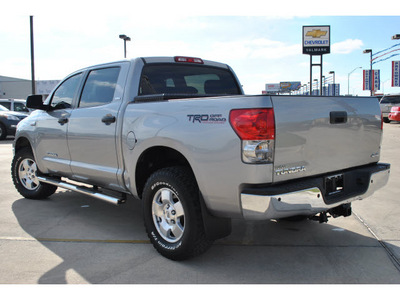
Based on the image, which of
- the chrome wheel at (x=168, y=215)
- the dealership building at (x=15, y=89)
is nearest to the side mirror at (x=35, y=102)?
the chrome wheel at (x=168, y=215)

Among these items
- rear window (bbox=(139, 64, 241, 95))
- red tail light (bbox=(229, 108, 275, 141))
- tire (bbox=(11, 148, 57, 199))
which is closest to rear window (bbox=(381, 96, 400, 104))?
rear window (bbox=(139, 64, 241, 95))

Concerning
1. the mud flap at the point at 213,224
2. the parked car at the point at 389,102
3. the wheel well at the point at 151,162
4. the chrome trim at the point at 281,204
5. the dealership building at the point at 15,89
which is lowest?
the mud flap at the point at 213,224

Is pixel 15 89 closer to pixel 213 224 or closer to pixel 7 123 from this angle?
pixel 7 123

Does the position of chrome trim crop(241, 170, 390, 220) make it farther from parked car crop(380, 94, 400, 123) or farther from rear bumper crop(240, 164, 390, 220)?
parked car crop(380, 94, 400, 123)

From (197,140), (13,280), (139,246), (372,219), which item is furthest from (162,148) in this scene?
(372,219)

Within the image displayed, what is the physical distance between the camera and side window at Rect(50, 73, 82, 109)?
482 cm

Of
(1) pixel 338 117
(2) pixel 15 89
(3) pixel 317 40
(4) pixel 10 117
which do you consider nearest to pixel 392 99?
(3) pixel 317 40

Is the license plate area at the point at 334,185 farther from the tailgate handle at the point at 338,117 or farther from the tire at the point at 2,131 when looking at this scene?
the tire at the point at 2,131

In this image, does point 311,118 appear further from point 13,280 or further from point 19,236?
point 19,236

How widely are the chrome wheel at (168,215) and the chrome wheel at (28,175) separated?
304cm

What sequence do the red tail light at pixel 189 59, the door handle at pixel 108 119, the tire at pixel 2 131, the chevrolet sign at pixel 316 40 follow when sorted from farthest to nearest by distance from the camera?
the chevrolet sign at pixel 316 40 → the tire at pixel 2 131 → the red tail light at pixel 189 59 → the door handle at pixel 108 119

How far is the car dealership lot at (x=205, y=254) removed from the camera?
3.07m

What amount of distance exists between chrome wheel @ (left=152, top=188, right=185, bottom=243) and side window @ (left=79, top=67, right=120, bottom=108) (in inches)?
54.0

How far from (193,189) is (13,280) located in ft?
5.43
